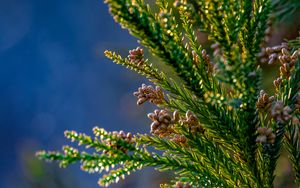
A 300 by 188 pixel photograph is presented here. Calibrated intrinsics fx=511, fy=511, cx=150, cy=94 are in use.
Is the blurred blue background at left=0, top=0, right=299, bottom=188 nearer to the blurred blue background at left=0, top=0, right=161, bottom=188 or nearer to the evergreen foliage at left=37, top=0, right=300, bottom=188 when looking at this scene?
the blurred blue background at left=0, top=0, right=161, bottom=188

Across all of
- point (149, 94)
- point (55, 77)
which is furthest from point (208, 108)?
point (55, 77)

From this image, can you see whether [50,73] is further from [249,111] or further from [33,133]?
[249,111]

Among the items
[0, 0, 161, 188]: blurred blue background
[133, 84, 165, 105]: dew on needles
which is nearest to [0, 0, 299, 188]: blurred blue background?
[0, 0, 161, 188]: blurred blue background

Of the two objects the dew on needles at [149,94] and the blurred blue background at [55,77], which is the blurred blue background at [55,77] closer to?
the blurred blue background at [55,77]

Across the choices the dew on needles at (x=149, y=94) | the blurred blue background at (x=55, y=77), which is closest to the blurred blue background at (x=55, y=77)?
the blurred blue background at (x=55, y=77)

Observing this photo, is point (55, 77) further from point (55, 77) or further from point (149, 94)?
point (149, 94)
